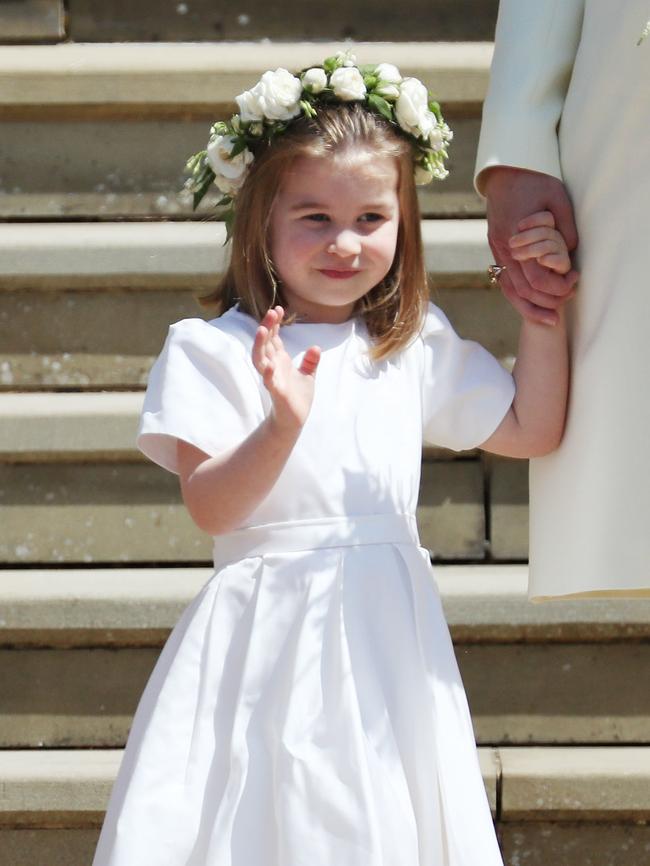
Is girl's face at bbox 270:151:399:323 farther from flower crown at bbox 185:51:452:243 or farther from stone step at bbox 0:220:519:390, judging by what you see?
stone step at bbox 0:220:519:390

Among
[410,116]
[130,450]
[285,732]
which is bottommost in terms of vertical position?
[130,450]

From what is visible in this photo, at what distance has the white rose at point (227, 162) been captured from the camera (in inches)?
99.9

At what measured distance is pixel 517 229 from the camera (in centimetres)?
238

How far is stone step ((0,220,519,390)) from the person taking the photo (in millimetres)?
3576

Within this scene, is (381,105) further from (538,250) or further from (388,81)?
(538,250)

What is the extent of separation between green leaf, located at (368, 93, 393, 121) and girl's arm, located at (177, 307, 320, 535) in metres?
0.49

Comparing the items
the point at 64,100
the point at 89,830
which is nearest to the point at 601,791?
the point at 89,830

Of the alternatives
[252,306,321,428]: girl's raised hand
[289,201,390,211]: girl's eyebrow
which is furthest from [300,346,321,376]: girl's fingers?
[289,201,390,211]: girl's eyebrow

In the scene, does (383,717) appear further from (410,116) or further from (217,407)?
(410,116)

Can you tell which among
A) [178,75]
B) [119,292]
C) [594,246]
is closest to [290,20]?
[178,75]

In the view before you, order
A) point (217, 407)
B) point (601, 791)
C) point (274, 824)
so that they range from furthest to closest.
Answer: point (601, 791) < point (217, 407) < point (274, 824)

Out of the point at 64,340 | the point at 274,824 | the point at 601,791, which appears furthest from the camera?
the point at 64,340

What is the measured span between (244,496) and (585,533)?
1.77ft

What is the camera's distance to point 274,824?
223 centimetres
